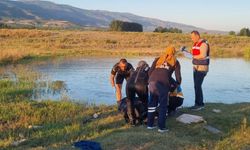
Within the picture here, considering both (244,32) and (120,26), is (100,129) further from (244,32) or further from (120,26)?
(120,26)

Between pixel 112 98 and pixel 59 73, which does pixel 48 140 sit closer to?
pixel 112 98

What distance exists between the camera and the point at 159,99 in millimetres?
10125

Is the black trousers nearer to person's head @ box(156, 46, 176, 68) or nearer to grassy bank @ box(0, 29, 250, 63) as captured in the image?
person's head @ box(156, 46, 176, 68)

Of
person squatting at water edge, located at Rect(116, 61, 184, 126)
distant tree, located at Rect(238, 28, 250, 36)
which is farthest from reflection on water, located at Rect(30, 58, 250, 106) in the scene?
distant tree, located at Rect(238, 28, 250, 36)

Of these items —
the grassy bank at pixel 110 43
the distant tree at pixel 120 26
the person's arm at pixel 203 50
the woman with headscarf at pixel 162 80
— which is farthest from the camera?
the distant tree at pixel 120 26

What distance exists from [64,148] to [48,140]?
4.26 feet

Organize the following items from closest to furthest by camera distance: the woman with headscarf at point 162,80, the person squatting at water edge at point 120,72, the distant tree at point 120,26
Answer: the woman with headscarf at point 162,80
the person squatting at water edge at point 120,72
the distant tree at point 120,26

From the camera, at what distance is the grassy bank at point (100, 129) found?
9.31 metres

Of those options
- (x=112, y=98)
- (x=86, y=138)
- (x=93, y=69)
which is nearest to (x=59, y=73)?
(x=93, y=69)

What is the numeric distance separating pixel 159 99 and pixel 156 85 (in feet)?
1.03

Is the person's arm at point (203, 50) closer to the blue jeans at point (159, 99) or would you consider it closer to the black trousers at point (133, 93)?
the black trousers at point (133, 93)

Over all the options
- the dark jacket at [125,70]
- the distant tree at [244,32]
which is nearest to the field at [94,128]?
the dark jacket at [125,70]

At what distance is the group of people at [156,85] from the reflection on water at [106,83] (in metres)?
3.11

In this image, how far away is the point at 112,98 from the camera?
53.4 ft
